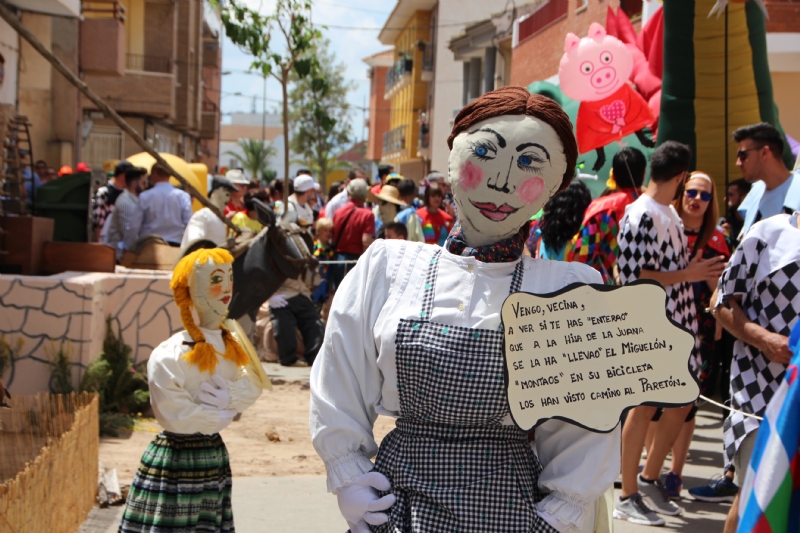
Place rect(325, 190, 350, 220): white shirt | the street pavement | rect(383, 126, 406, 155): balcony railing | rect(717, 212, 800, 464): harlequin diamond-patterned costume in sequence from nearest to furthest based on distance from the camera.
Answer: rect(717, 212, 800, 464): harlequin diamond-patterned costume, the street pavement, rect(325, 190, 350, 220): white shirt, rect(383, 126, 406, 155): balcony railing

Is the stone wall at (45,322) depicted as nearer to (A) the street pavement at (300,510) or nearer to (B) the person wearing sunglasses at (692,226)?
(A) the street pavement at (300,510)

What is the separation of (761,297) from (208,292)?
7.50ft

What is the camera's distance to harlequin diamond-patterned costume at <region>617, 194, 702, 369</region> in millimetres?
4938

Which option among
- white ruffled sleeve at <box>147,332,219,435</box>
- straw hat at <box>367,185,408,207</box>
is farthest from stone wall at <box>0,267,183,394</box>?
straw hat at <box>367,185,408,207</box>

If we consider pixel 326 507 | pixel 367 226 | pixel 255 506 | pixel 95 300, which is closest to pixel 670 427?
pixel 326 507

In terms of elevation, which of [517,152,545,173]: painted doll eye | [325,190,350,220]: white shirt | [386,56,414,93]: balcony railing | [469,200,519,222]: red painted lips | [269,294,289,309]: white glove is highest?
[386,56,414,93]: balcony railing

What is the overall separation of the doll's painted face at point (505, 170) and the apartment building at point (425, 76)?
31593 millimetres

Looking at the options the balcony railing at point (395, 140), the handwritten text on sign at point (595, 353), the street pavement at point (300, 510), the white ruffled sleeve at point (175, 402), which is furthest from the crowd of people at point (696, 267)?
the balcony railing at point (395, 140)

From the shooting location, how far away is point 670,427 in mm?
5035

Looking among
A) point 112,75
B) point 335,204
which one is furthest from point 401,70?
point 335,204

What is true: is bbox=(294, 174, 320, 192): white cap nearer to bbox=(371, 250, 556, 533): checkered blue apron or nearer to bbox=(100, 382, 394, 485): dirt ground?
bbox=(100, 382, 394, 485): dirt ground

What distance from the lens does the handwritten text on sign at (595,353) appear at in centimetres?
218

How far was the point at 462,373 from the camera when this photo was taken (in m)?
2.19

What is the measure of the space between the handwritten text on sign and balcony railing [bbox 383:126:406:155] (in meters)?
44.7
